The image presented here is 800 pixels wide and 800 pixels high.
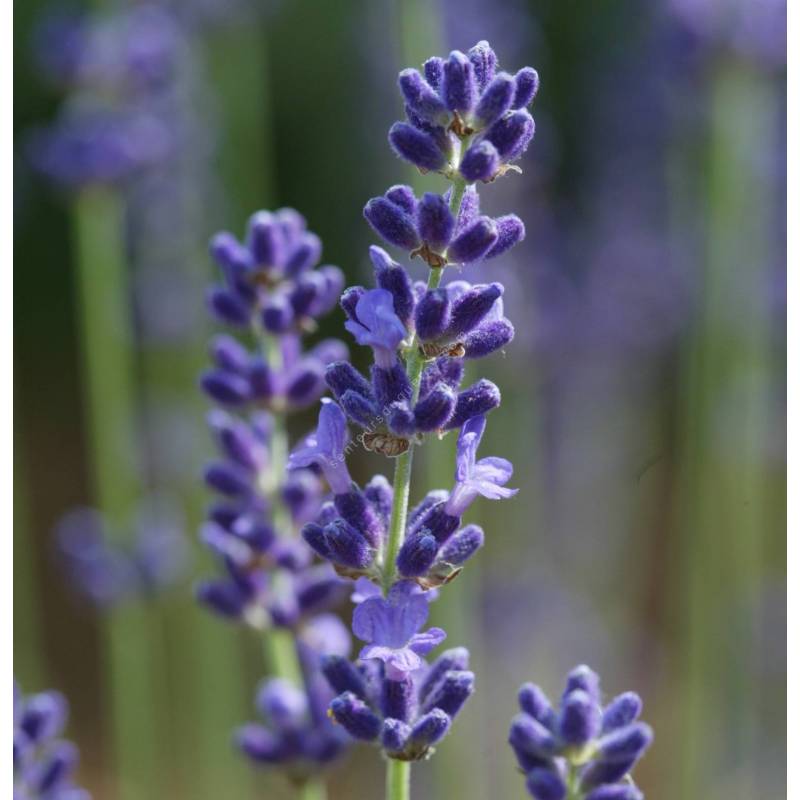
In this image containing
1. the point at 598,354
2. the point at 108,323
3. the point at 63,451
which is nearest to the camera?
the point at 108,323

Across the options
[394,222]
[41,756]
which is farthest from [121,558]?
[394,222]

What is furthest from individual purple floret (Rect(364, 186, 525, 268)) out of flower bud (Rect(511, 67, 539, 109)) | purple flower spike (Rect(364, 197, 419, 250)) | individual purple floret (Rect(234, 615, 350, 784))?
individual purple floret (Rect(234, 615, 350, 784))

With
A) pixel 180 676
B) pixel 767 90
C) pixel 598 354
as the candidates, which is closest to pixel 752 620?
pixel 598 354

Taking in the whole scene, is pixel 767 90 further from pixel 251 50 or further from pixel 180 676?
pixel 180 676

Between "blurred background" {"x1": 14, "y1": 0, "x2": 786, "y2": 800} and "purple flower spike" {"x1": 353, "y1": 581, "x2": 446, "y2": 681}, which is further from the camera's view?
"blurred background" {"x1": 14, "y1": 0, "x2": 786, "y2": 800}

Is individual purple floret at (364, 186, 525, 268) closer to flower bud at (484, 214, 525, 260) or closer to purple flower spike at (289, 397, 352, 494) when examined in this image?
flower bud at (484, 214, 525, 260)
